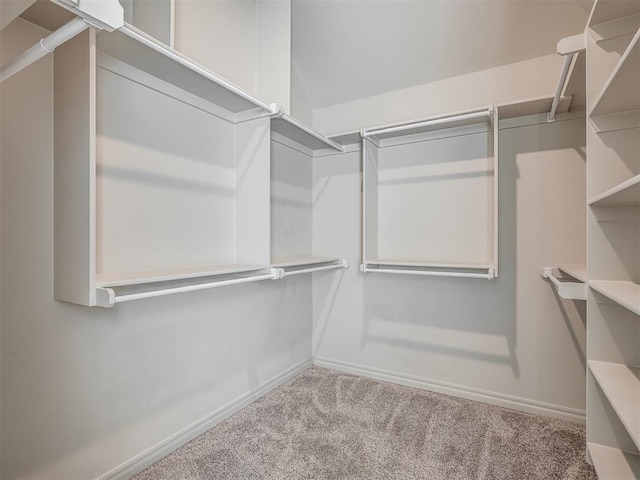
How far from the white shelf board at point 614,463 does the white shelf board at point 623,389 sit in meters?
0.34

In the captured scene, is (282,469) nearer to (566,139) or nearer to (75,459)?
(75,459)

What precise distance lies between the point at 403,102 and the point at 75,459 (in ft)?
8.43

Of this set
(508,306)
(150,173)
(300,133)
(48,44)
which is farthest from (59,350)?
(508,306)

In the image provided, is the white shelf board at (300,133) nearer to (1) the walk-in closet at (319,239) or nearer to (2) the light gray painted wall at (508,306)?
(1) the walk-in closet at (319,239)

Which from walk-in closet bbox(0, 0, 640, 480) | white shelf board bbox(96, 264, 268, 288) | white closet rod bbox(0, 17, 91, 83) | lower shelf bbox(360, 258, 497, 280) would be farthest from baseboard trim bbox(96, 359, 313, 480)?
white closet rod bbox(0, 17, 91, 83)

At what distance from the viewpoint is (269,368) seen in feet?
7.68

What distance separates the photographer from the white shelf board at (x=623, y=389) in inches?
39.6

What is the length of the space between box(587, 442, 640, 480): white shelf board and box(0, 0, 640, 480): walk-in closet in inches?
0.5

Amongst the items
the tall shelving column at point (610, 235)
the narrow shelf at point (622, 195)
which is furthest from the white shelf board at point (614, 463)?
the narrow shelf at point (622, 195)

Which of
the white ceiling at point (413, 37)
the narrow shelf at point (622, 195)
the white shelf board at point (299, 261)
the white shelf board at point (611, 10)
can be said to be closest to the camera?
the narrow shelf at point (622, 195)

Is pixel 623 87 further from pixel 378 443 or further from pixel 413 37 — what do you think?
pixel 378 443

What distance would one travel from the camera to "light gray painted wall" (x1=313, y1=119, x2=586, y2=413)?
199cm

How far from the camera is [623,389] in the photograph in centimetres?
123

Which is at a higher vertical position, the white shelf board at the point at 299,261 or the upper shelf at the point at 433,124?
the upper shelf at the point at 433,124
